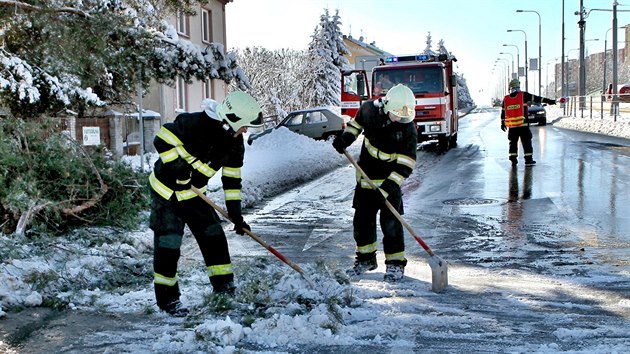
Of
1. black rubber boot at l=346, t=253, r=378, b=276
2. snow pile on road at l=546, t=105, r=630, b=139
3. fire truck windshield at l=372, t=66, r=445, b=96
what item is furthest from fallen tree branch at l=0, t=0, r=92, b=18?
snow pile on road at l=546, t=105, r=630, b=139

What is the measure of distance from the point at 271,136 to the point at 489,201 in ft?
34.5

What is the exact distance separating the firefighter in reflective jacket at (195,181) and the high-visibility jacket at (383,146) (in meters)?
1.48

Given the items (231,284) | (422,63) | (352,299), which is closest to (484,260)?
(352,299)

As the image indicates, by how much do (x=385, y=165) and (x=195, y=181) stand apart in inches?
76.6

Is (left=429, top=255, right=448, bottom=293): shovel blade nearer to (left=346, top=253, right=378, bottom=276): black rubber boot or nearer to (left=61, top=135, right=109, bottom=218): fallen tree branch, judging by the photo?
(left=346, top=253, right=378, bottom=276): black rubber boot

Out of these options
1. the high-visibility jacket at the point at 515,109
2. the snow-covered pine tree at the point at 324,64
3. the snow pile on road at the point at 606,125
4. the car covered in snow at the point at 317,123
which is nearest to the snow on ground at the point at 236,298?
the high-visibility jacket at the point at 515,109

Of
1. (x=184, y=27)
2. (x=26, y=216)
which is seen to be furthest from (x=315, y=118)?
(x=26, y=216)

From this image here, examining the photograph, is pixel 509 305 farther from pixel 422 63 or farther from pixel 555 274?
pixel 422 63

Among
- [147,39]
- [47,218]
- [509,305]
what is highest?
[147,39]

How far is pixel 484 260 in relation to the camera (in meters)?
6.81

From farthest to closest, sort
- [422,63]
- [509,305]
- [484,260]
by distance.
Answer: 1. [422,63]
2. [484,260]
3. [509,305]

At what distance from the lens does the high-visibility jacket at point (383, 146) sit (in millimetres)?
6102

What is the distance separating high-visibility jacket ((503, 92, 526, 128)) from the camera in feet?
→ 49.0

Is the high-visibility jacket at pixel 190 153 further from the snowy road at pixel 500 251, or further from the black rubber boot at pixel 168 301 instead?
the snowy road at pixel 500 251
